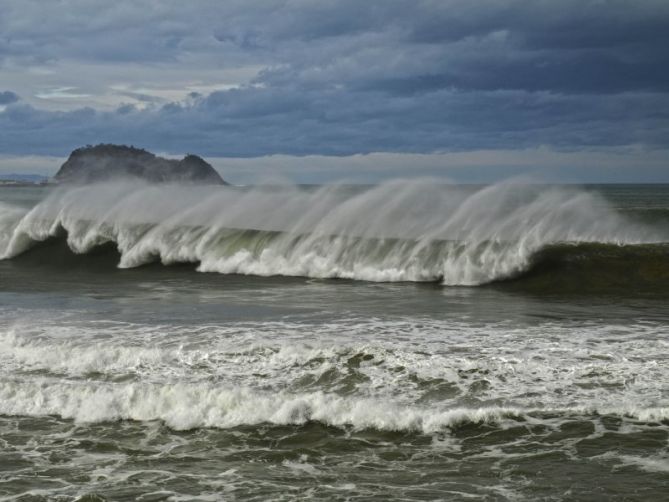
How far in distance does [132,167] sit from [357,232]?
137 meters

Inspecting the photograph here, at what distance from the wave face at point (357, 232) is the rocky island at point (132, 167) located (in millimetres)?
120615

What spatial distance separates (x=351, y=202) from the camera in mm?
24531

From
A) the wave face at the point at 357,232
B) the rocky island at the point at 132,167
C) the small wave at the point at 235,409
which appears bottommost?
the small wave at the point at 235,409

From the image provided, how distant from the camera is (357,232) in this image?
74.8 ft

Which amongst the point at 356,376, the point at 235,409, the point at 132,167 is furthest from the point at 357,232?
the point at 132,167

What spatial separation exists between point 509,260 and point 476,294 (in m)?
2.86

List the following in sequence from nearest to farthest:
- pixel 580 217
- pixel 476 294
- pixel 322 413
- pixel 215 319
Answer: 1. pixel 322 413
2. pixel 215 319
3. pixel 476 294
4. pixel 580 217

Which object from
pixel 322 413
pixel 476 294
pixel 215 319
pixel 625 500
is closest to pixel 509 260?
pixel 476 294

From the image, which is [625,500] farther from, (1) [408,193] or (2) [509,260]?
(1) [408,193]

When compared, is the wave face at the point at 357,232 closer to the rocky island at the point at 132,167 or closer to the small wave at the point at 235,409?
the small wave at the point at 235,409

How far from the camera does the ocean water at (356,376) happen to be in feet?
22.2

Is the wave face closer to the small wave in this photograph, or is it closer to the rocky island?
the small wave

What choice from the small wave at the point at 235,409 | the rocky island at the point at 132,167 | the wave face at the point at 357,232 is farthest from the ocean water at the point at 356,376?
the rocky island at the point at 132,167

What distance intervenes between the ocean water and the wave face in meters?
0.13
